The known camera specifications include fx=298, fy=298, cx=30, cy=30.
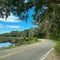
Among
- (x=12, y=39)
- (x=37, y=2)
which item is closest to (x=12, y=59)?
(x=37, y=2)

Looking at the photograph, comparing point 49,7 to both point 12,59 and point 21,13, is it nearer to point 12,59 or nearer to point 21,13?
point 21,13

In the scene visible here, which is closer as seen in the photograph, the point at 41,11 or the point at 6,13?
the point at 6,13

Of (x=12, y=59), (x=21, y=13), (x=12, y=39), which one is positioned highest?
(x=21, y=13)

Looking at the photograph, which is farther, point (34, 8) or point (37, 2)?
point (34, 8)

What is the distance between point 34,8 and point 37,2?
1.44 m

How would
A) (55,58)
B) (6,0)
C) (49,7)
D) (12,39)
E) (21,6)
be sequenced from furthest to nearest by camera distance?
1. (12,39)
2. (49,7)
3. (55,58)
4. (21,6)
5. (6,0)

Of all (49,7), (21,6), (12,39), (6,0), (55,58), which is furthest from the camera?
(12,39)

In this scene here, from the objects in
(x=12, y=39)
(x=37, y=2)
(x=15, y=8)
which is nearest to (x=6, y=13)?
(x=15, y=8)

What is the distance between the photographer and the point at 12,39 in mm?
64000

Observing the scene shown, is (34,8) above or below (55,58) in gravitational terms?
above

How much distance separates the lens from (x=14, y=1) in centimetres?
1858

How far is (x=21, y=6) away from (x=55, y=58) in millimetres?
4463

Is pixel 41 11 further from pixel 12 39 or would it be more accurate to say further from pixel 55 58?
pixel 12 39

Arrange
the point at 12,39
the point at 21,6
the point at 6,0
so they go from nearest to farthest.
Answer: the point at 6,0 < the point at 21,6 < the point at 12,39
